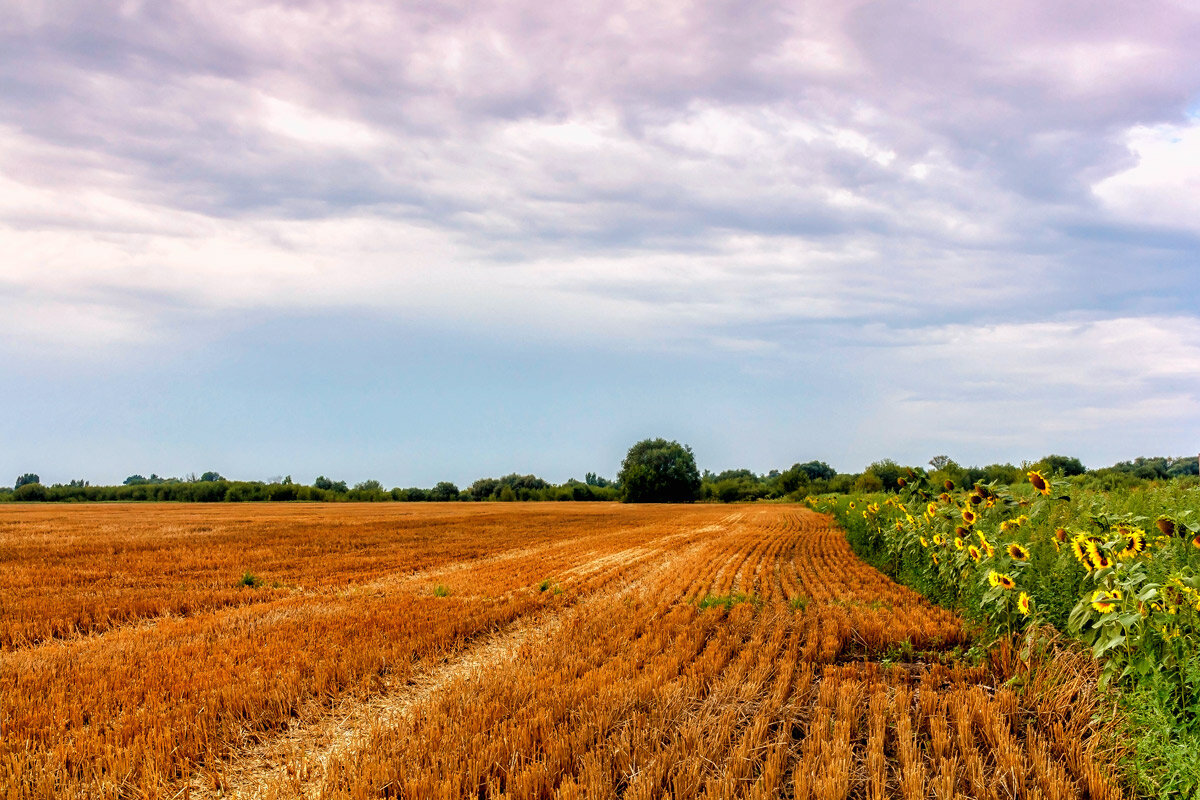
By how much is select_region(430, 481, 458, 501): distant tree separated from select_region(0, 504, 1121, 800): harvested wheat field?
319ft

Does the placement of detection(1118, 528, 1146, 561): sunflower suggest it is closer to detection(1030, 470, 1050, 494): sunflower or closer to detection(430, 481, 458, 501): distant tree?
detection(1030, 470, 1050, 494): sunflower

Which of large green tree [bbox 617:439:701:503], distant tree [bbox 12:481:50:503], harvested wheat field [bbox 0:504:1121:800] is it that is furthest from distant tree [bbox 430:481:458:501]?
harvested wheat field [bbox 0:504:1121:800]

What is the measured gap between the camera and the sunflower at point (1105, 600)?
5660 millimetres

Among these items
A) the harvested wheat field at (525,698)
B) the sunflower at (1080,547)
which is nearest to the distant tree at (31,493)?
the harvested wheat field at (525,698)

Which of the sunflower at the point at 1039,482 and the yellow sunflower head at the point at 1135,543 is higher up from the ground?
the sunflower at the point at 1039,482

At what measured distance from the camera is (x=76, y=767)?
535 cm

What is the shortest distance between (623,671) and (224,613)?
7890 millimetres

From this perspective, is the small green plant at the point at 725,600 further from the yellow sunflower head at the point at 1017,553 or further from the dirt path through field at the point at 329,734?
the yellow sunflower head at the point at 1017,553

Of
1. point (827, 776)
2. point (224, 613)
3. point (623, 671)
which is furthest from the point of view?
point (224, 613)

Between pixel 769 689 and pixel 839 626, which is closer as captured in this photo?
pixel 769 689

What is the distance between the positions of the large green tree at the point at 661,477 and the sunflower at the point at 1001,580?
94511 millimetres

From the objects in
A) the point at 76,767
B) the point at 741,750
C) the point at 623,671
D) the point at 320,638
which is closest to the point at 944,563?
A: the point at 623,671

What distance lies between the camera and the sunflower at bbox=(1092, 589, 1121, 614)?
5660 millimetres

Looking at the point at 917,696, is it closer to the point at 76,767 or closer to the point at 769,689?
the point at 769,689
